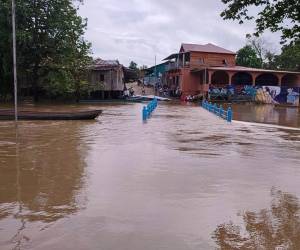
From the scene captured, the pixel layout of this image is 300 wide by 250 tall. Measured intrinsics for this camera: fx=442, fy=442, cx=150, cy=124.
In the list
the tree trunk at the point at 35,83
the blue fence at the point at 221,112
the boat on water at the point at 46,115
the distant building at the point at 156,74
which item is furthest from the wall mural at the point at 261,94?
the boat on water at the point at 46,115

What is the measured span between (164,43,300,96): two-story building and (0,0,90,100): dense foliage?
1909cm

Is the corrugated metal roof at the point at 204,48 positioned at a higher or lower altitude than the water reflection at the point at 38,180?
higher

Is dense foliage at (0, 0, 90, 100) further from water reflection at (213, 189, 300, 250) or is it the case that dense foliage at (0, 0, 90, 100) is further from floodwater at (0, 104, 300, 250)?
water reflection at (213, 189, 300, 250)

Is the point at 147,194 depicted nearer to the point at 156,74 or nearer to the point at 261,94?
the point at 261,94

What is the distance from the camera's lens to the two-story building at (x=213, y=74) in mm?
56812

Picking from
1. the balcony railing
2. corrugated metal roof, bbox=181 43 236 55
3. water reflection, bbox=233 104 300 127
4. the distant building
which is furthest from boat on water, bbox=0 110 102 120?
the distant building

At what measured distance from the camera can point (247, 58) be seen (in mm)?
72812

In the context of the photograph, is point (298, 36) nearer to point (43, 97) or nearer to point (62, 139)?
point (62, 139)

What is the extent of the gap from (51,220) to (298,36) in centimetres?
714

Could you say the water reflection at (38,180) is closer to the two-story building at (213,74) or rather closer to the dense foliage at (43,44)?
the dense foliage at (43,44)

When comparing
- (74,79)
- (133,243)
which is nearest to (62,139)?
(133,243)

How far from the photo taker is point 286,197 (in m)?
9.36

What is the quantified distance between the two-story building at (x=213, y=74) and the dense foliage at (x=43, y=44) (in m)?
19.1

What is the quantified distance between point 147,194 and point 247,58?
66.6 metres
